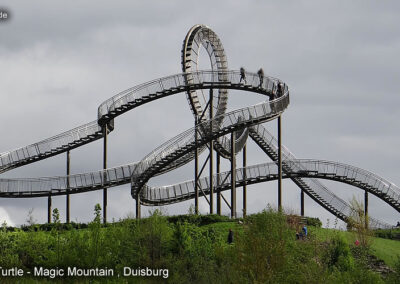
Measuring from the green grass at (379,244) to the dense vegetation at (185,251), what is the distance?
3.79ft

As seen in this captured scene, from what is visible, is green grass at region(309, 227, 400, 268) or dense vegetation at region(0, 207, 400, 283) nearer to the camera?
dense vegetation at region(0, 207, 400, 283)

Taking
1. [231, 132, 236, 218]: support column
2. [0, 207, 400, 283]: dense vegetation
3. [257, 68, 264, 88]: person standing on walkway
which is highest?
[257, 68, 264, 88]: person standing on walkway

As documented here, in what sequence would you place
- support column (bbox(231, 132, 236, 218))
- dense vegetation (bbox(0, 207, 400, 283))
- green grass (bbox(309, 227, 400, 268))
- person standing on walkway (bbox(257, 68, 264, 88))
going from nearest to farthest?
dense vegetation (bbox(0, 207, 400, 283)) < green grass (bbox(309, 227, 400, 268)) < support column (bbox(231, 132, 236, 218)) < person standing on walkway (bbox(257, 68, 264, 88))

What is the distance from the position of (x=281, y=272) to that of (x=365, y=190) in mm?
30017

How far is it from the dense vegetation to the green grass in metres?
1.15

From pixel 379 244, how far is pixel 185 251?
14199 millimetres

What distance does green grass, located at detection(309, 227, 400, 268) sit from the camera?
1678 inches

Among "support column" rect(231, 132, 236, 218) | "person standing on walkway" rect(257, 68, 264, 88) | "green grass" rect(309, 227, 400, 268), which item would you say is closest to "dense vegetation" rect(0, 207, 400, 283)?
"green grass" rect(309, 227, 400, 268)

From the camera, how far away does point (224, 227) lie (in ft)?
141

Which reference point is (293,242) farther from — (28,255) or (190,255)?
(28,255)

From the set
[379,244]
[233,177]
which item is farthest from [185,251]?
[379,244]

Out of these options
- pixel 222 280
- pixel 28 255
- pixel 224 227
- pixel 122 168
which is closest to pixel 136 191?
pixel 122 168

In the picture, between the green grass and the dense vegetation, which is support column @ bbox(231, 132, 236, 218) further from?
the dense vegetation

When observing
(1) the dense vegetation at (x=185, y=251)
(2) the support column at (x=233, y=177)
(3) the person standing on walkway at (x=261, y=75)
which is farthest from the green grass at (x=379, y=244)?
(3) the person standing on walkway at (x=261, y=75)
